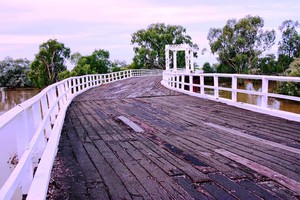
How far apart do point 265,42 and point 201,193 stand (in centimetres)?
6213

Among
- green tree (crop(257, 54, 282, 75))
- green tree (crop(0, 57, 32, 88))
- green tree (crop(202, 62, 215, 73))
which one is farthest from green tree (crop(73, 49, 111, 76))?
green tree (crop(257, 54, 282, 75))

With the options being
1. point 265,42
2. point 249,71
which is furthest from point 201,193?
point 265,42

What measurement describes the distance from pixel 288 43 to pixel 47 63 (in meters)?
44.6

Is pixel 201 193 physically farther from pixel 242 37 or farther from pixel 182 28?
pixel 182 28

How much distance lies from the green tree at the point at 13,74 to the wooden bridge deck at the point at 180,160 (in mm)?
75633

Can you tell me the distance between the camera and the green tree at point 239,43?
59.9 m

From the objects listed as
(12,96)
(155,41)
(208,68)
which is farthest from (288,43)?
(12,96)

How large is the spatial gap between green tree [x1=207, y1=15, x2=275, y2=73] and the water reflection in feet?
116

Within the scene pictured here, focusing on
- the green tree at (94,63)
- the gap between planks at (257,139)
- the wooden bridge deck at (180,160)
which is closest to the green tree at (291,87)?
the wooden bridge deck at (180,160)

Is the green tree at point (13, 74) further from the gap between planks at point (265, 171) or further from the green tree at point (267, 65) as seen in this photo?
the gap between planks at point (265, 171)

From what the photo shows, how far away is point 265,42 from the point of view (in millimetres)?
61156

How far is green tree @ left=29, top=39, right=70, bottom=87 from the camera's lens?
2443 inches

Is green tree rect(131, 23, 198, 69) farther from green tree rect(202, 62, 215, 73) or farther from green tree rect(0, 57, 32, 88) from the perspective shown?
green tree rect(0, 57, 32, 88)

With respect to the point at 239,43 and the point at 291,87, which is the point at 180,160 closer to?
the point at 291,87
